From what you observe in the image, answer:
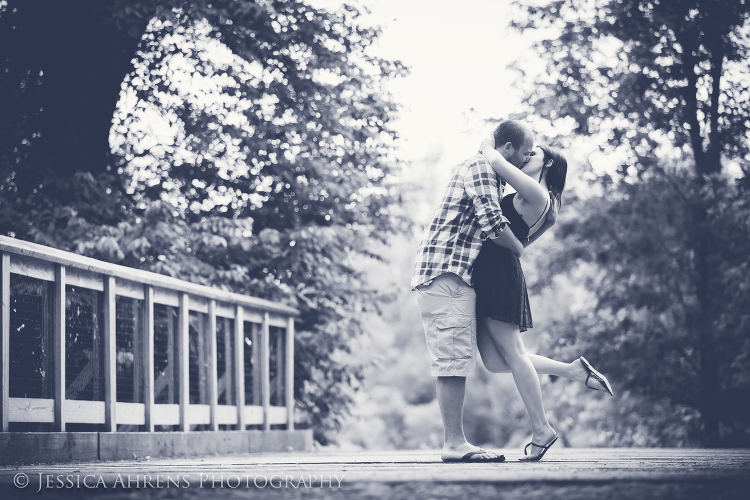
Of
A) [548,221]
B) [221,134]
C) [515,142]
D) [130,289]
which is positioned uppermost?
[221,134]

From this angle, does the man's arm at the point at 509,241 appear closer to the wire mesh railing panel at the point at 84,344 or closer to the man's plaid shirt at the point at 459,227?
the man's plaid shirt at the point at 459,227

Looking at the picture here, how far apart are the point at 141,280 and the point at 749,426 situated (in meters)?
8.24

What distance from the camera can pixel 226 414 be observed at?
7941 mm

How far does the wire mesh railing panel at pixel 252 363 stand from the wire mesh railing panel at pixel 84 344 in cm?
271

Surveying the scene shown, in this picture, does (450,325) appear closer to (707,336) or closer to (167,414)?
(167,414)

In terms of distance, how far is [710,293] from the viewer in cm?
1219

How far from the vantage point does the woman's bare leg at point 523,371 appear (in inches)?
190

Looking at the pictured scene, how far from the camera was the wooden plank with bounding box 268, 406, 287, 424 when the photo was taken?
9.14m

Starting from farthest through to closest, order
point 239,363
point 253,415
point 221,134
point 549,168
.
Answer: point 221,134 < point 253,415 < point 239,363 < point 549,168

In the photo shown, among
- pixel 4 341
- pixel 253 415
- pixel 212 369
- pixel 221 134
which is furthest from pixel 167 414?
pixel 221 134

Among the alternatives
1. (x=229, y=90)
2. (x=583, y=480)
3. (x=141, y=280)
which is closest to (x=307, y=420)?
(x=229, y=90)

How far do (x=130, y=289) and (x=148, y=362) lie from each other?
50 cm

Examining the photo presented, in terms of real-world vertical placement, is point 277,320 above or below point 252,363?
above

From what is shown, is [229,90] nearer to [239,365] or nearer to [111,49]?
[111,49]
